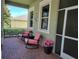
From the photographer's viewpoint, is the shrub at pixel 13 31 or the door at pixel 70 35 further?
the shrub at pixel 13 31

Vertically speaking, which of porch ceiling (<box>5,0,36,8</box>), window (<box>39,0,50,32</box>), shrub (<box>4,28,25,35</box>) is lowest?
shrub (<box>4,28,25,35</box>)

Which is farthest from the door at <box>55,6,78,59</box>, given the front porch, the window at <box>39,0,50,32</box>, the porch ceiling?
the porch ceiling

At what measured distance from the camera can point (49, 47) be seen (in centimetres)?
409

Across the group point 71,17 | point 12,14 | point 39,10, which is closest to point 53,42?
point 71,17

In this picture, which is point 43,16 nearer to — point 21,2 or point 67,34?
point 67,34

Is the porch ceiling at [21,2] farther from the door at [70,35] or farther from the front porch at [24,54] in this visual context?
the door at [70,35]

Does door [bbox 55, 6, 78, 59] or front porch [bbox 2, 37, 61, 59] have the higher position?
door [bbox 55, 6, 78, 59]

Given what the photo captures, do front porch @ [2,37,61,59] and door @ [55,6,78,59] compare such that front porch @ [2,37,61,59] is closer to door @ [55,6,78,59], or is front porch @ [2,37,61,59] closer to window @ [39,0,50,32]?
door @ [55,6,78,59]

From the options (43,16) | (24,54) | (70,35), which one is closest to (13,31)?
(43,16)

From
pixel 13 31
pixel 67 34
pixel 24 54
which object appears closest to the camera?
pixel 67 34

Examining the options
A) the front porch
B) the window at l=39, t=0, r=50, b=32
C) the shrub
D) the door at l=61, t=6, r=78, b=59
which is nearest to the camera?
the door at l=61, t=6, r=78, b=59

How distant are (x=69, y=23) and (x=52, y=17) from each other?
118 cm

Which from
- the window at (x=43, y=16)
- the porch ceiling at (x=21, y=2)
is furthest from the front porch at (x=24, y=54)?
the porch ceiling at (x=21, y=2)

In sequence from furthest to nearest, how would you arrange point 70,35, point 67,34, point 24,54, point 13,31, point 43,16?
point 13,31 < point 43,16 < point 24,54 < point 67,34 < point 70,35
